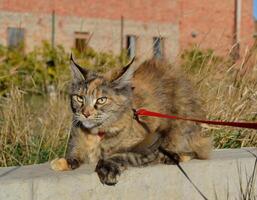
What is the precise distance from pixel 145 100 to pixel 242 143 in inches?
58.5

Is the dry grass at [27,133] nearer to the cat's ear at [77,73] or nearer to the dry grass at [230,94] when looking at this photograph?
the cat's ear at [77,73]

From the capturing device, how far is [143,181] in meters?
3.15

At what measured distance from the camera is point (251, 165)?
367 cm

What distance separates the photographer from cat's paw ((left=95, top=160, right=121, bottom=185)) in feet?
9.78

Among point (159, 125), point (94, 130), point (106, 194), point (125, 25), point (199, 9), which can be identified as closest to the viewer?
point (106, 194)

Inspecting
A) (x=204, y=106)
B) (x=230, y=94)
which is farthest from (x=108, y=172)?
(x=230, y=94)

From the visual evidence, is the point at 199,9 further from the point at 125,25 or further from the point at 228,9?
the point at 125,25

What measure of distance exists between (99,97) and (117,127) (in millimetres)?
212

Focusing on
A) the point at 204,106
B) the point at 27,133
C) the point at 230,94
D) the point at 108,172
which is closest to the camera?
the point at 108,172

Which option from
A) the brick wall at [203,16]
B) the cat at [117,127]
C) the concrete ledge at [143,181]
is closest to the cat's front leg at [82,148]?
the cat at [117,127]

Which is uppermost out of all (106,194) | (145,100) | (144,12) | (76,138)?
(144,12)

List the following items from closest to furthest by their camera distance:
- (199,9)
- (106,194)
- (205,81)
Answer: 1. (106,194)
2. (205,81)
3. (199,9)

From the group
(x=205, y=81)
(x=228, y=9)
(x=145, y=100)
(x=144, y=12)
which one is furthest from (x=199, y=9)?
(x=145, y=100)

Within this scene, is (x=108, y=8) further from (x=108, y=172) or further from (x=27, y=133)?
(x=108, y=172)
